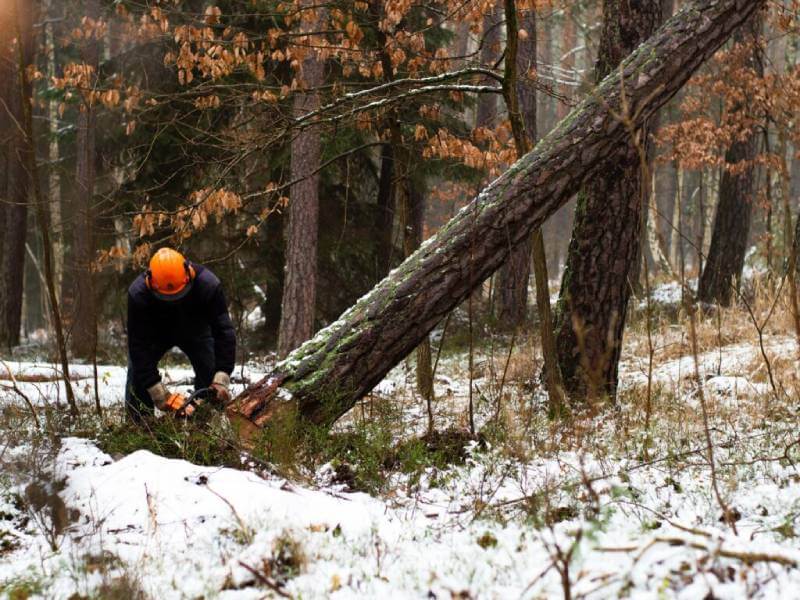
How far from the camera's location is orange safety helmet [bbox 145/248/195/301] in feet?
15.9

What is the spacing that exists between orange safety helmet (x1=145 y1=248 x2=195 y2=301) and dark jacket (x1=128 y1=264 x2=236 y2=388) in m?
0.14

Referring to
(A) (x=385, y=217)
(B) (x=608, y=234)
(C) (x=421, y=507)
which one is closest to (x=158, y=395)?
(C) (x=421, y=507)

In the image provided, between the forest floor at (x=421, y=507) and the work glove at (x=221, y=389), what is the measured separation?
17.5 inches

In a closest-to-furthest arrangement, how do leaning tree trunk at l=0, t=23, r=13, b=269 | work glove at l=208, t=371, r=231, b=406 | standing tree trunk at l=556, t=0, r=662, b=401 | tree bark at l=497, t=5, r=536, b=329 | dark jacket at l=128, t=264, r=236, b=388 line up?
work glove at l=208, t=371, r=231, b=406, dark jacket at l=128, t=264, r=236, b=388, standing tree trunk at l=556, t=0, r=662, b=401, tree bark at l=497, t=5, r=536, b=329, leaning tree trunk at l=0, t=23, r=13, b=269

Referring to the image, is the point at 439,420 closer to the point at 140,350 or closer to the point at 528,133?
the point at 140,350

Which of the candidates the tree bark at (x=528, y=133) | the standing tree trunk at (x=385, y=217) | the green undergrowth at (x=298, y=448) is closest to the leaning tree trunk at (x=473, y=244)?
the green undergrowth at (x=298, y=448)

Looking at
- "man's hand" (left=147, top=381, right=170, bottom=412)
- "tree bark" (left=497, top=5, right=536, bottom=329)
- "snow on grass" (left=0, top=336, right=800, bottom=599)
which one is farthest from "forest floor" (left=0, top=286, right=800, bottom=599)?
"tree bark" (left=497, top=5, right=536, bottom=329)

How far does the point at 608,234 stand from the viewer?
5.63 meters

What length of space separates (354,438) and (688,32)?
140 inches

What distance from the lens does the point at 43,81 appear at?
19734 millimetres

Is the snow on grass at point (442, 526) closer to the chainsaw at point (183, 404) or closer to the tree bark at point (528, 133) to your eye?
the chainsaw at point (183, 404)

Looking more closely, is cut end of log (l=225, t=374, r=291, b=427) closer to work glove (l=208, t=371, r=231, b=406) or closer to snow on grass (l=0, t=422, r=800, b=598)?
work glove (l=208, t=371, r=231, b=406)

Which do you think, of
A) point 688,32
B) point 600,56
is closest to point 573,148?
point 688,32

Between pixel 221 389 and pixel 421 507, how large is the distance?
1953 millimetres
